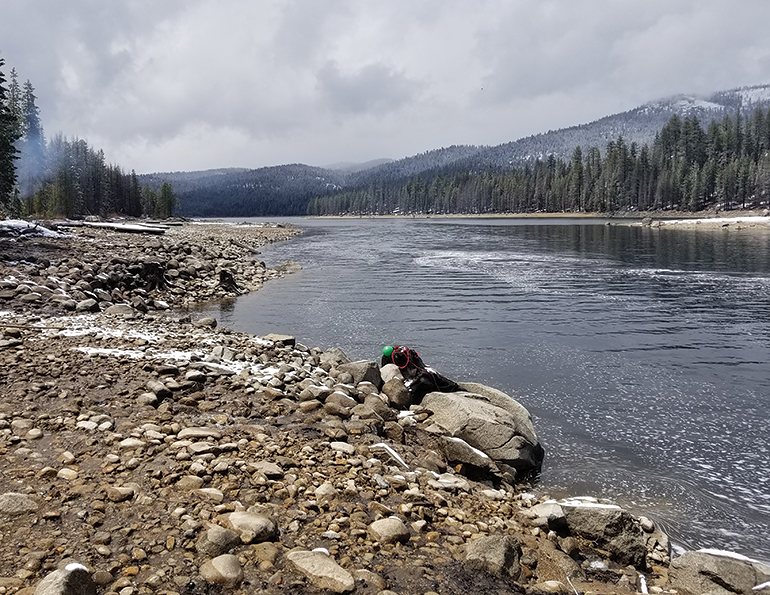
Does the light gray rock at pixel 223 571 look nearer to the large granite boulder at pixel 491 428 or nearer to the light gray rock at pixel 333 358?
the large granite boulder at pixel 491 428

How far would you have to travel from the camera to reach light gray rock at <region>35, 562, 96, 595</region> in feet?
11.8

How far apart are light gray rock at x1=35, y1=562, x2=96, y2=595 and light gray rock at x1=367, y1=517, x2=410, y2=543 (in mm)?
2461

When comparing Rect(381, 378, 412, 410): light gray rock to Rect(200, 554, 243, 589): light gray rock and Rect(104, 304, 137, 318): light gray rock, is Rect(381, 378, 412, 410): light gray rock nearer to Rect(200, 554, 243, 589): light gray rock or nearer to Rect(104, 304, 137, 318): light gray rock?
Rect(200, 554, 243, 589): light gray rock

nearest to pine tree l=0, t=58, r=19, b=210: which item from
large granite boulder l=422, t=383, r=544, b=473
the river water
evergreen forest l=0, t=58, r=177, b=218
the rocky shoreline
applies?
evergreen forest l=0, t=58, r=177, b=218

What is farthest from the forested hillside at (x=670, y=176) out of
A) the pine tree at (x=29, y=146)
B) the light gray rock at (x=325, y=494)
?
the light gray rock at (x=325, y=494)

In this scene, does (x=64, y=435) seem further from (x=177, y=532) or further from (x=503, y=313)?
(x=503, y=313)

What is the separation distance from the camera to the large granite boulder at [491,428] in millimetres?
8617

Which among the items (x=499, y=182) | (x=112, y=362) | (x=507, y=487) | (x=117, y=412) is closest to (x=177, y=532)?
(x=117, y=412)

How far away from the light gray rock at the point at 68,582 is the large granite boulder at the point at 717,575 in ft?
19.1

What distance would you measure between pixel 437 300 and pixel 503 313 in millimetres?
3997

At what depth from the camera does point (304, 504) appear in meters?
5.46

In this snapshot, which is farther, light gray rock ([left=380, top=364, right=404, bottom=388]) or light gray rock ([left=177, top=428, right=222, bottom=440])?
light gray rock ([left=380, top=364, right=404, bottom=388])

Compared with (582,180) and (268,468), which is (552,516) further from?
(582,180)

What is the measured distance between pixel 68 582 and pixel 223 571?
112 centimetres
